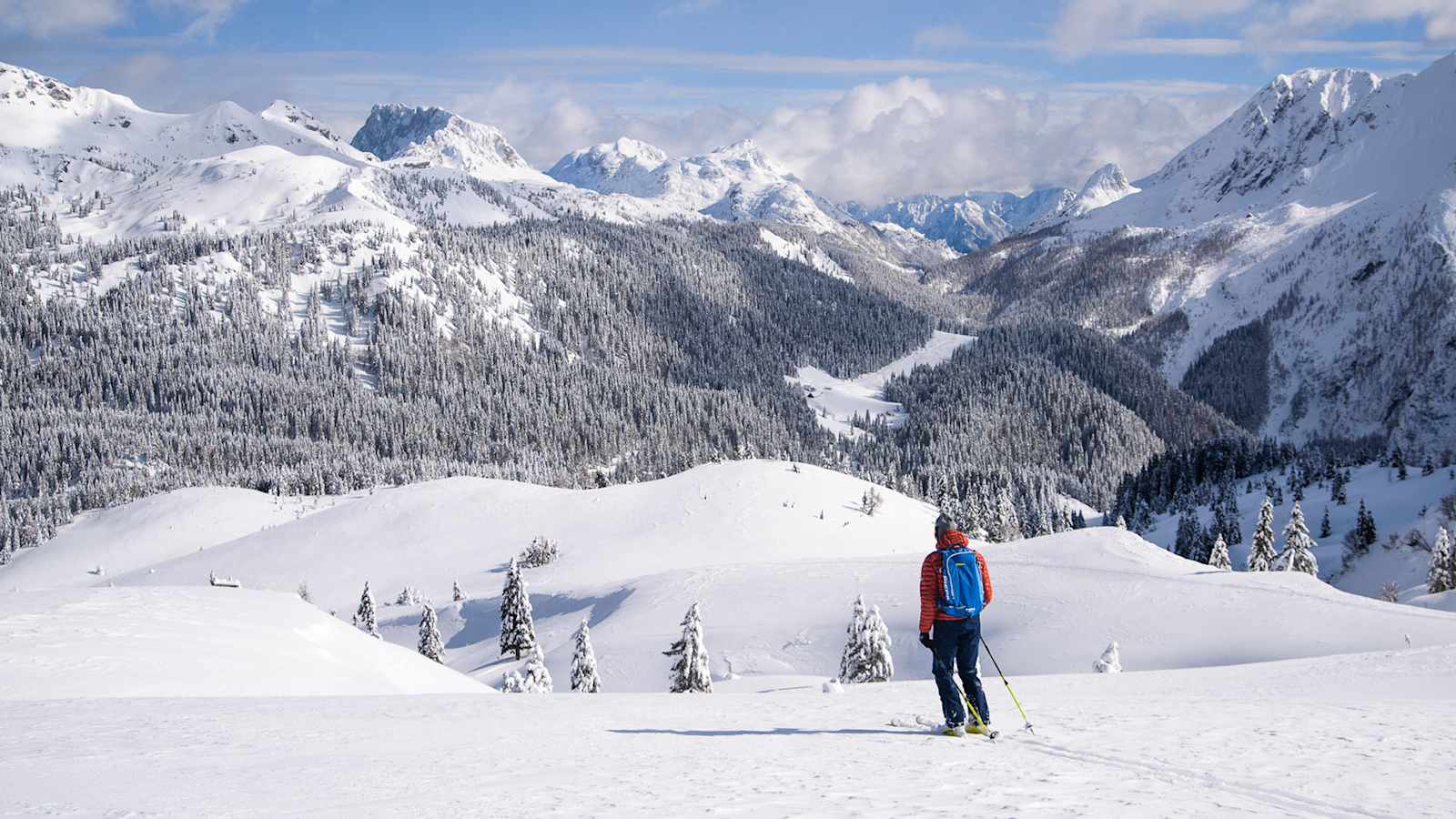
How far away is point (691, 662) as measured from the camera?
44438mm

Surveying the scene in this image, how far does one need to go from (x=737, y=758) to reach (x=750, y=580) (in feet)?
173

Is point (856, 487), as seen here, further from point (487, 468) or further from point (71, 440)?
point (71, 440)

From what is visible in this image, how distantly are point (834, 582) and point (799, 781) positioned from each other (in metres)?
51.3

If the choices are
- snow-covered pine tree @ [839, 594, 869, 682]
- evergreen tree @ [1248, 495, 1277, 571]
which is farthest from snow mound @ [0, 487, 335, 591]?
evergreen tree @ [1248, 495, 1277, 571]

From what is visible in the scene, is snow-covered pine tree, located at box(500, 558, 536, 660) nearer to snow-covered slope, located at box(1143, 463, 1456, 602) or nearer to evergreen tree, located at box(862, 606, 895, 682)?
evergreen tree, located at box(862, 606, 895, 682)

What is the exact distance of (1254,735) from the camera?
45.9 ft

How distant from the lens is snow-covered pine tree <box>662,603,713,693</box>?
144 ft

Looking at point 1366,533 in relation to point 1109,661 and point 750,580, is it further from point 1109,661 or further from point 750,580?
point 1109,661

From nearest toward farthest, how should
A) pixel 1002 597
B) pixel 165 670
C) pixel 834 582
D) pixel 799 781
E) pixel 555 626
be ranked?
pixel 799 781 → pixel 165 670 → pixel 1002 597 → pixel 834 582 → pixel 555 626

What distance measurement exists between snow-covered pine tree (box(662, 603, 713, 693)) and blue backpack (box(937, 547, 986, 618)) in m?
31.4

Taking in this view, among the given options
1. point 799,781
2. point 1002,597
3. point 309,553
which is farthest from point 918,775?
point 309,553

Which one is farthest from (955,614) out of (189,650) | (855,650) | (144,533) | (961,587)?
(144,533)

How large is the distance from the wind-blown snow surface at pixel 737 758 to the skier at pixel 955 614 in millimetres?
575

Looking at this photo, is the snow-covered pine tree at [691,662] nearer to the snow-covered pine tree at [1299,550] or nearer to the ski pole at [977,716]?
the ski pole at [977,716]
